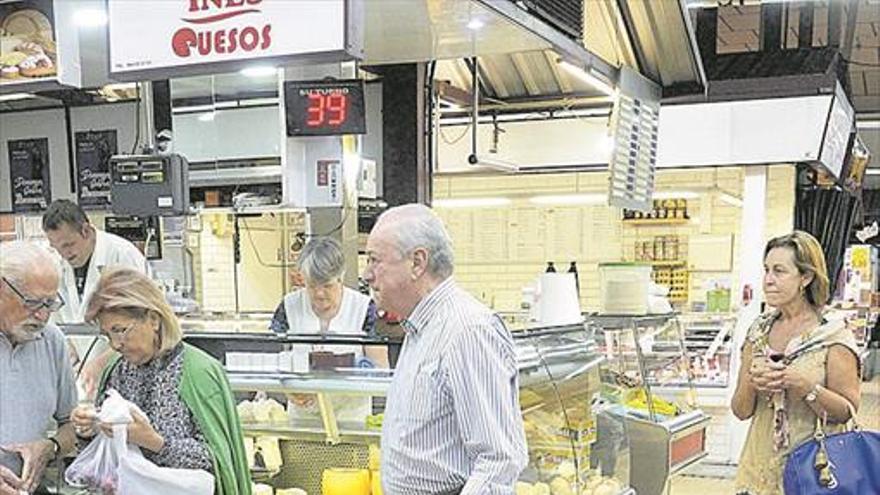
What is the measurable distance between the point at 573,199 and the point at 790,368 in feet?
22.7

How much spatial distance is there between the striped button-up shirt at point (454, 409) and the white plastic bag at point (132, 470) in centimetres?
53

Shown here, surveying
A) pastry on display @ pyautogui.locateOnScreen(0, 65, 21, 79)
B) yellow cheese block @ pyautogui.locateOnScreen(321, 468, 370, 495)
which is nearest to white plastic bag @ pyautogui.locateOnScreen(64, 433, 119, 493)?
yellow cheese block @ pyautogui.locateOnScreen(321, 468, 370, 495)

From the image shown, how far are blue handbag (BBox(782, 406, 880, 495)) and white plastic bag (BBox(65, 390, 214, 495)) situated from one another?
200cm

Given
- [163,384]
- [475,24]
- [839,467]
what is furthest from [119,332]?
[475,24]

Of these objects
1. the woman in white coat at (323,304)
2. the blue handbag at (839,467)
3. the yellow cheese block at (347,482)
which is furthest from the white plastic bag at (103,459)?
the blue handbag at (839,467)

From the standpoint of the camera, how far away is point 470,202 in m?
10.3

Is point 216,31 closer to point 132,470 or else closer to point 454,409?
point 132,470

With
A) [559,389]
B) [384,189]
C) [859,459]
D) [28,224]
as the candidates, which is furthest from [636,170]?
[28,224]

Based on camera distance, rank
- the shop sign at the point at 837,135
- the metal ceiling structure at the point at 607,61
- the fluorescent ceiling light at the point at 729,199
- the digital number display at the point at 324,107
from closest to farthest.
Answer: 1. the digital number display at the point at 324,107
2. the metal ceiling structure at the point at 607,61
3. the shop sign at the point at 837,135
4. the fluorescent ceiling light at the point at 729,199

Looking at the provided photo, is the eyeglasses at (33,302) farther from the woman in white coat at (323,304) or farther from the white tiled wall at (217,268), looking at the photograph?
the white tiled wall at (217,268)

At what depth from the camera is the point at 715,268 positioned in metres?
9.78

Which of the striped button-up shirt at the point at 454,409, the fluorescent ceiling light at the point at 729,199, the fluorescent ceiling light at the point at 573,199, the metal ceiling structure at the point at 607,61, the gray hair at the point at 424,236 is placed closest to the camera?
the striped button-up shirt at the point at 454,409

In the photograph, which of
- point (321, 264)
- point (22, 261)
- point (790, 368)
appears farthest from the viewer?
point (321, 264)

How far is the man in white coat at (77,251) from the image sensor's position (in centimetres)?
434
